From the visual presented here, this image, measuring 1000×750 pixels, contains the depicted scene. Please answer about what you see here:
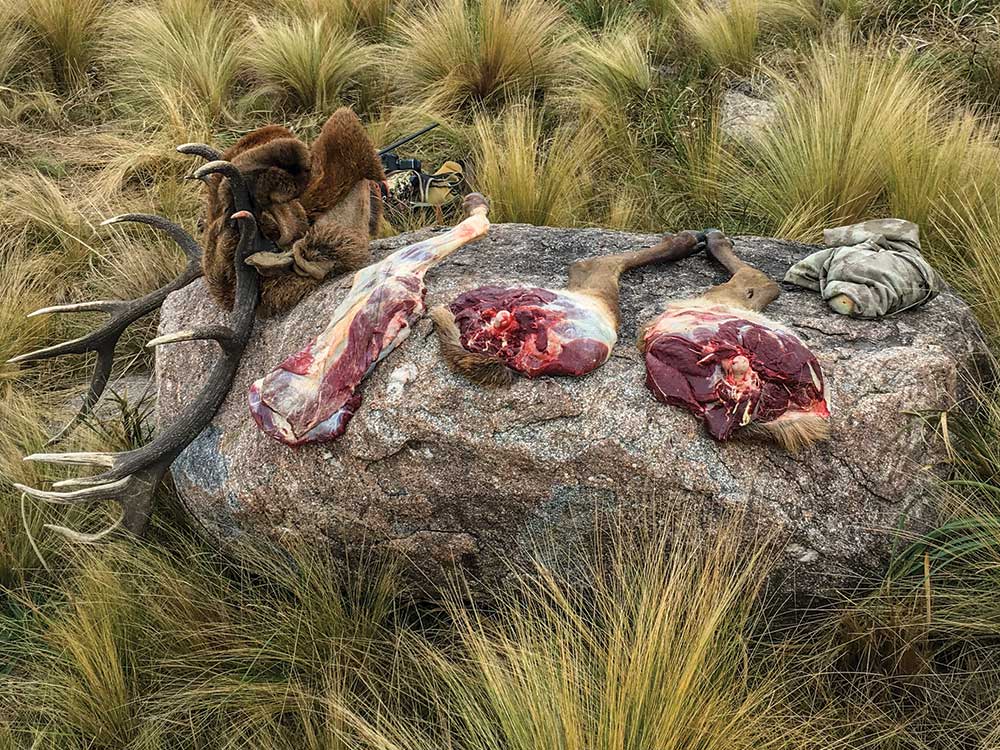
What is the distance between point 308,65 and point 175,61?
924 mm

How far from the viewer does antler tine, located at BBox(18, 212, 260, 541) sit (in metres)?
2.37

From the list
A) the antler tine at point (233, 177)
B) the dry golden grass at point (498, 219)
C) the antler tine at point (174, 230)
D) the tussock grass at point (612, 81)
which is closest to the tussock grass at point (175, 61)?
the dry golden grass at point (498, 219)

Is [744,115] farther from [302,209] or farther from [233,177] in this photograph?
[233,177]

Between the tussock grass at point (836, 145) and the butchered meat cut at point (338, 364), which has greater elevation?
the butchered meat cut at point (338, 364)

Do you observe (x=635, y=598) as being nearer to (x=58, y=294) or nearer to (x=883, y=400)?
(x=883, y=400)

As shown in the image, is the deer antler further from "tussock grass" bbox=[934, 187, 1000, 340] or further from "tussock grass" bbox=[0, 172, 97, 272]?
"tussock grass" bbox=[934, 187, 1000, 340]

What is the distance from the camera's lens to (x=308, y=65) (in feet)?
18.5

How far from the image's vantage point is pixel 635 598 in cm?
201

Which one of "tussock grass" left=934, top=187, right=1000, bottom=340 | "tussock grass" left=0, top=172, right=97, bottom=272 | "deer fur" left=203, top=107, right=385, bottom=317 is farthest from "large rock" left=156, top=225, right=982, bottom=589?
"tussock grass" left=0, top=172, right=97, bottom=272

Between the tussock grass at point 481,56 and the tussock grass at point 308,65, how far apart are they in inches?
11.6

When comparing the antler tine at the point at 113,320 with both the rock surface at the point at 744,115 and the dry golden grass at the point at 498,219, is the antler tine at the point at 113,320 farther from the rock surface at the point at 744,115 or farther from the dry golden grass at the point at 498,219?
the rock surface at the point at 744,115

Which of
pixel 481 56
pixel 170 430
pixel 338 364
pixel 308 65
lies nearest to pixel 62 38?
pixel 308 65

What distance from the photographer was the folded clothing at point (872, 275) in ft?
8.09

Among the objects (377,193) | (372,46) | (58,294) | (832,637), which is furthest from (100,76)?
(832,637)
